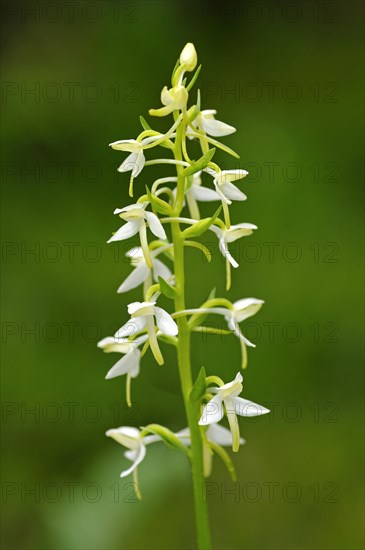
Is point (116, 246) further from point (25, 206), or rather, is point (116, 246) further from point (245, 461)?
point (245, 461)

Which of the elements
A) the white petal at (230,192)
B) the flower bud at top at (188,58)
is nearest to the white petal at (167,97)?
the flower bud at top at (188,58)

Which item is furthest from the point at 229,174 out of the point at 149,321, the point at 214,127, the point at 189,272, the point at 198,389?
the point at 189,272

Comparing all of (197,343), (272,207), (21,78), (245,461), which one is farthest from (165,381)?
(21,78)

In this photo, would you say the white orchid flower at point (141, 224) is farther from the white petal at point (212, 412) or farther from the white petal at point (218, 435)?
the white petal at point (218, 435)

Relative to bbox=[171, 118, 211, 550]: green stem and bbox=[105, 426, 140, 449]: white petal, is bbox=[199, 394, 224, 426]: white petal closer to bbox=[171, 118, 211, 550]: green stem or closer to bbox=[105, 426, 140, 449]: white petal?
bbox=[171, 118, 211, 550]: green stem

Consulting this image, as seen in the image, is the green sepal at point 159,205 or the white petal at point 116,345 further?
the white petal at point 116,345

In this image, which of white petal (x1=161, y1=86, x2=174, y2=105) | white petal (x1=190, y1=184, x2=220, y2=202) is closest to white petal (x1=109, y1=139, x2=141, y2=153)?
white petal (x1=161, y1=86, x2=174, y2=105)

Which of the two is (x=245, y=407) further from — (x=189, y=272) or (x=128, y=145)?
(x=189, y=272)
